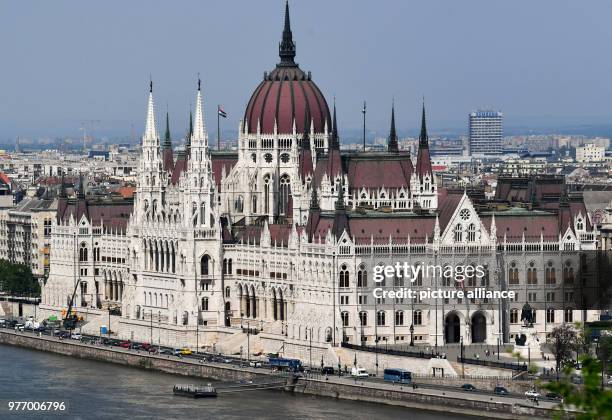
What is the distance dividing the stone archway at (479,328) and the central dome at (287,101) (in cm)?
2647

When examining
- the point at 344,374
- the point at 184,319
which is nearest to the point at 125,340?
the point at 184,319

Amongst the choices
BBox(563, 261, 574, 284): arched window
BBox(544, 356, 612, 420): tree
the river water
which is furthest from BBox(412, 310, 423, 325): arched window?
Answer: BBox(544, 356, 612, 420): tree

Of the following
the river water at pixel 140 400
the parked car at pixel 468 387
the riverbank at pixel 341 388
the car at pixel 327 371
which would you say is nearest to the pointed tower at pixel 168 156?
the riverbank at pixel 341 388

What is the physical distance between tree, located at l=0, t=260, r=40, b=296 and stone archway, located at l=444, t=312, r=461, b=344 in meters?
53.6

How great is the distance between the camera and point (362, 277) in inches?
5359

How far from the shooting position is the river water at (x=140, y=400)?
119 m

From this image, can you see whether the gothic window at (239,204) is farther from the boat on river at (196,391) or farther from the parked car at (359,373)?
the parked car at (359,373)

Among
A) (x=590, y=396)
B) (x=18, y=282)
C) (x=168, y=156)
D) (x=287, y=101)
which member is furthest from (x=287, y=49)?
(x=590, y=396)

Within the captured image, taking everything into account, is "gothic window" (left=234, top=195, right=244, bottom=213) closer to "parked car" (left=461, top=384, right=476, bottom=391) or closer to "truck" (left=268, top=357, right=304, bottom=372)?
"truck" (left=268, top=357, right=304, bottom=372)

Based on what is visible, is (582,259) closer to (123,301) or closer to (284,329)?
(284,329)

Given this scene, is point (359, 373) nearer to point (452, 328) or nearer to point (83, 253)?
point (452, 328)

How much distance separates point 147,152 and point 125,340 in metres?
16.4

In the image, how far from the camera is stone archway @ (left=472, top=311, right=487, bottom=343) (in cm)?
13800

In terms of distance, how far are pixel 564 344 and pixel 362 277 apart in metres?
14.9
